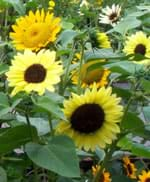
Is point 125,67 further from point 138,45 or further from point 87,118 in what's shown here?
point 138,45

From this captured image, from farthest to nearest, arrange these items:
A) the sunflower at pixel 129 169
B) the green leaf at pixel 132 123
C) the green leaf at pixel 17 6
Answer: the sunflower at pixel 129 169, the green leaf at pixel 17 6, the green leaf at pixel 132 123

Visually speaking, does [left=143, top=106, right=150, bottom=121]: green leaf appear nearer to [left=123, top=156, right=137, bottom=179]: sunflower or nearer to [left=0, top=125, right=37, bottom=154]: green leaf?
[left=0, top=125, right=37, bottom=154]: green leaf

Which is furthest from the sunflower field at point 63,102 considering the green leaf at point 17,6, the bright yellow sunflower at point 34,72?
the green leaf at point 17,6

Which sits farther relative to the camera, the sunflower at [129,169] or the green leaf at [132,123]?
the sunflower at [129,169]

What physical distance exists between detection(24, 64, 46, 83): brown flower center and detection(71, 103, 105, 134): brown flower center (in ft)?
0.21

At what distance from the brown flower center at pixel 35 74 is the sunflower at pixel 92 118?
Answer: 5 centimetres

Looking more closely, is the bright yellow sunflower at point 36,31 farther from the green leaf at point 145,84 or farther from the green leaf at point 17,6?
the green leaf at point 17,6

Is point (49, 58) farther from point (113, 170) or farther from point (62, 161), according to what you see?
point (113, 170)

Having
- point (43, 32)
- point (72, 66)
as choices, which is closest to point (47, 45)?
point (43, 32)

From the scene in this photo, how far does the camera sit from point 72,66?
971 millimetres

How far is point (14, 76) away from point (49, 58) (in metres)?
0.05

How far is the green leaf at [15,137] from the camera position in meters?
0.77

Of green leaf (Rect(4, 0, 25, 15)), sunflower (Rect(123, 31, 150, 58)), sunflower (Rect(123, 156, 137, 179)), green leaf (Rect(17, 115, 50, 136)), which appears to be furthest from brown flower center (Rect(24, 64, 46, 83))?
sunflower (Rect(123, 156, 137, 179))

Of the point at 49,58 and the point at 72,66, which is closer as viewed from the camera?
the point at 49,58
